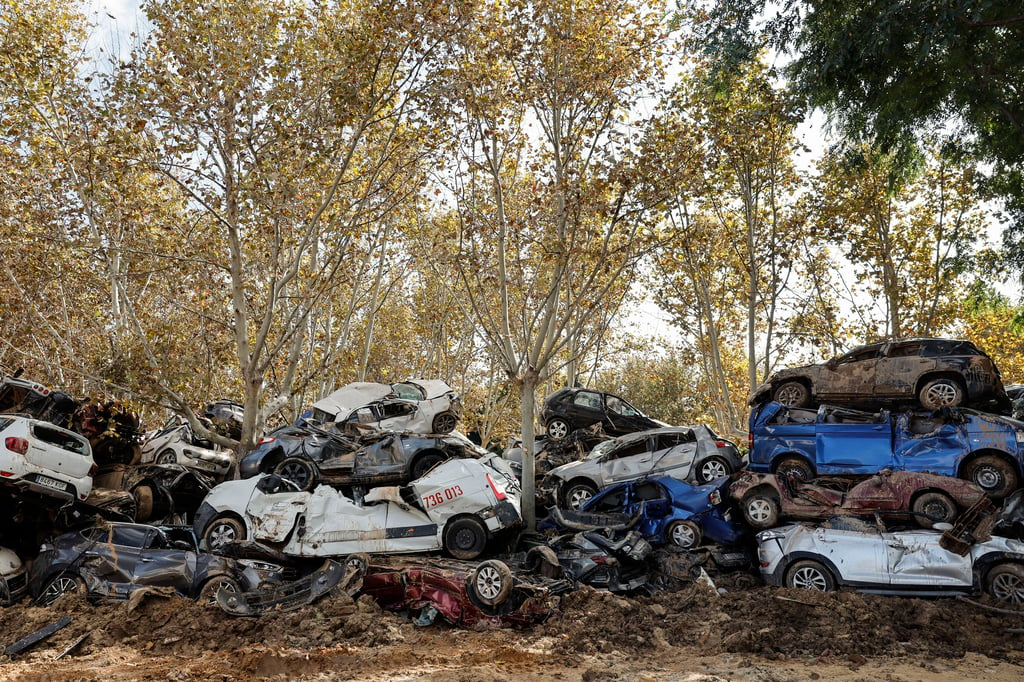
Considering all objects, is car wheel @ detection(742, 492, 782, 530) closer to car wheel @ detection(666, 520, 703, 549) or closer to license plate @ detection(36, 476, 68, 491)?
car wheel @ detection(666, 520, 703, 549)

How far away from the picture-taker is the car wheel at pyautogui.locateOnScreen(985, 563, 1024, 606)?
384 inches

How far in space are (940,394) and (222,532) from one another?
42.2 feet

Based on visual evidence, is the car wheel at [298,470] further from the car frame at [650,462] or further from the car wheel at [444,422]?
the car frame at [650,462]

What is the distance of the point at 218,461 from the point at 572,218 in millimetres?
9239

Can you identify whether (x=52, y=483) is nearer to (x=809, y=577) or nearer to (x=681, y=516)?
(x=681, y=516)

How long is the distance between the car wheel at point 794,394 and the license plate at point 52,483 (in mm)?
13215

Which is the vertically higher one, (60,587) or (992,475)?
(992,475)

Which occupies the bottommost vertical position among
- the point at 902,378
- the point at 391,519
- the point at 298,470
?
the point at 391,519

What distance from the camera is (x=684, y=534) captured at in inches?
482

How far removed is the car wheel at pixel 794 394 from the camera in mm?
15469

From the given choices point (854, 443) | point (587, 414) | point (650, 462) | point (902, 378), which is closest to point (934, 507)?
point (854, 443)

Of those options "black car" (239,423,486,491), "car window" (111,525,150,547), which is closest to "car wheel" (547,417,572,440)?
"black car" (239,423,486,491)

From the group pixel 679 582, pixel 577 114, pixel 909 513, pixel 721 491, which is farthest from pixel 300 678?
pixel 577 114

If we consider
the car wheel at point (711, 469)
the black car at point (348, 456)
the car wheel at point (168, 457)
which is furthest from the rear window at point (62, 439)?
the car wheel at point (711, 469)
